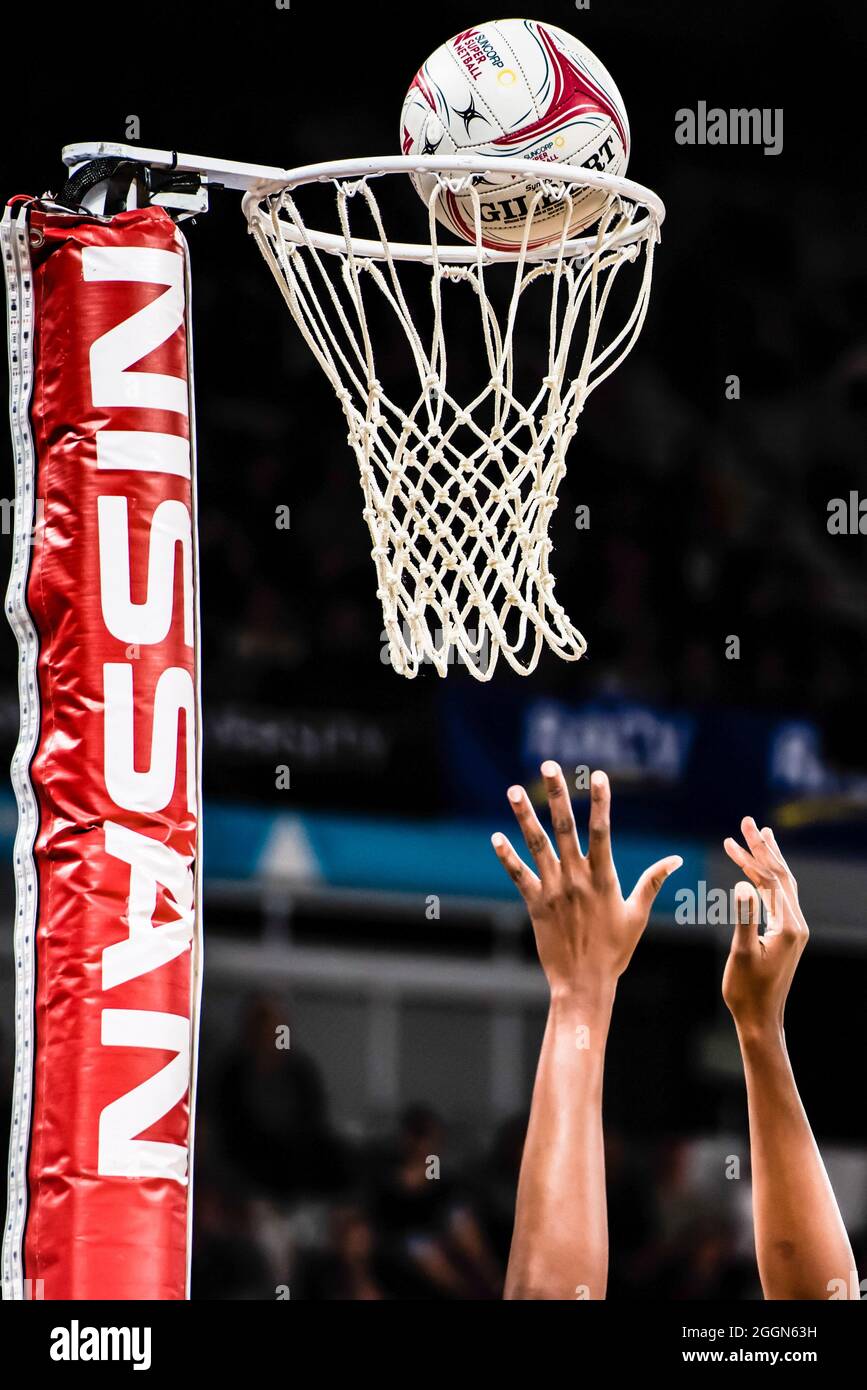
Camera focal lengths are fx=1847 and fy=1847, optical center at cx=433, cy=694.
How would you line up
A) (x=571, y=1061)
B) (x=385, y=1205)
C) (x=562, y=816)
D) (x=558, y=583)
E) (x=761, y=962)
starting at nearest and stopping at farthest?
(x=562, y=816) < (x=571, y=1061) < (x=761, y=962) < (x=385, y=1205) < (x=558, y=583)

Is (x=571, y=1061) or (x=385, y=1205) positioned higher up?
(x=571, y=1061)

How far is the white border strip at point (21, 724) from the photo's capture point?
3084 mm

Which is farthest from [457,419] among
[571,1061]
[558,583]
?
[558,583]

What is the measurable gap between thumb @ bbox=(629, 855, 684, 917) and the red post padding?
2.55ft

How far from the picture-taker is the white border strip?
10.1 ft

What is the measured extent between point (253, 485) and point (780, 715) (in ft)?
8.83

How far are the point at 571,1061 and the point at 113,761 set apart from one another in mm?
952

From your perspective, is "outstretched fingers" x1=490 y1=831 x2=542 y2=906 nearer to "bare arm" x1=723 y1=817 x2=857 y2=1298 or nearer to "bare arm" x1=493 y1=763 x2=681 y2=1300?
"bare arm" x1=493 y1=763 x2=681 y2=1300

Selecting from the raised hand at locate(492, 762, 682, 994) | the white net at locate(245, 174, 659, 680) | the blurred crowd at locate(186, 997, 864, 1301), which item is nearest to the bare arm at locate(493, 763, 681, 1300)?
the raised hand at locate(492, 762, 682, 994)

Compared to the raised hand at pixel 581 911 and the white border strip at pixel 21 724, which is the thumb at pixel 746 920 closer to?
the raised hand at pixel 581 911

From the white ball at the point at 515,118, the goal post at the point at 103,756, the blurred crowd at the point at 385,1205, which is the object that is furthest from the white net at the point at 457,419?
the blurred crowd at the point at 385,1205

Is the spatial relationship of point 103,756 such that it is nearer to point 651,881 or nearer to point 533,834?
point 533,834

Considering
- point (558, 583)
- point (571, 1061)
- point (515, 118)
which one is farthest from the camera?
point (558, 583)

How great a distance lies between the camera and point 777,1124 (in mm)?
3314
